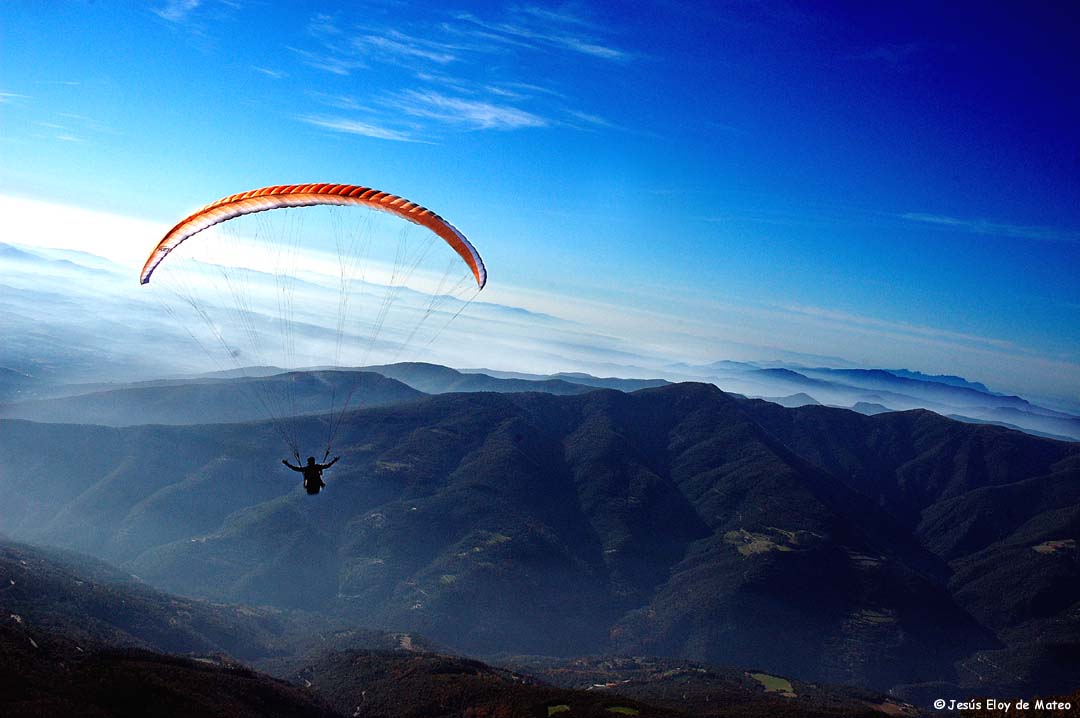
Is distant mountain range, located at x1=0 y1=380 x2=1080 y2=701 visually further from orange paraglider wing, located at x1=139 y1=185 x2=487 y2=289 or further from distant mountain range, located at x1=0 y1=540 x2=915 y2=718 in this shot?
orange paraglider wing, located at x1=139 y1=185 x2=487 y2=289

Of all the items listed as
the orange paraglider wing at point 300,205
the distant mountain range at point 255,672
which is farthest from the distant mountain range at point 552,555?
the orange paraglider wing at point 300,205

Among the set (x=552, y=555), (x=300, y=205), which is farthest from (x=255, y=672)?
(x=552, y=555)

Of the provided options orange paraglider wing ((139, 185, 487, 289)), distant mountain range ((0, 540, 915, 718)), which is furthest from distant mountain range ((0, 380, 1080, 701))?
orange paraglider wing ((139, 185, 487, 289))

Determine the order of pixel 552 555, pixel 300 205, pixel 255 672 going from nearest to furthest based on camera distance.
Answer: pixel 300 205, pixel 255 672, pixel 552 555

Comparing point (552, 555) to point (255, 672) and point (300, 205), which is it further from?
point (300, 205)

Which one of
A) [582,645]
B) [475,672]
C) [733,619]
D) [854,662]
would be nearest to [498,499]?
[582,645]

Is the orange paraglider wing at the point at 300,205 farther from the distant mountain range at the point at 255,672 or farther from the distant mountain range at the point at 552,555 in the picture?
the distant mountain range at the point at 552,555
